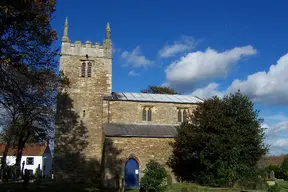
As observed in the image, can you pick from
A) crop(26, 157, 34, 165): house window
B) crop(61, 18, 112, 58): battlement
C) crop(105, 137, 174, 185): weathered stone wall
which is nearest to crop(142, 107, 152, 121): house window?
crop(105, 137, 174, 185): weathered stone wall

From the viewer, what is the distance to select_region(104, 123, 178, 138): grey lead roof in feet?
90.0

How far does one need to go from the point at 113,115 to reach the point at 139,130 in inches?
131

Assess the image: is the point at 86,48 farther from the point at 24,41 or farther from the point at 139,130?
the point at 24,41

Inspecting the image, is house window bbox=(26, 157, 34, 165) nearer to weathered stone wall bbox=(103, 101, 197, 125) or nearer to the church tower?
the church tower

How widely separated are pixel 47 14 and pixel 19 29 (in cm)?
135

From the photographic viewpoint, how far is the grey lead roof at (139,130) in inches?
1080

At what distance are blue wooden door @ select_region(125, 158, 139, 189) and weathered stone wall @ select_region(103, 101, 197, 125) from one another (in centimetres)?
496

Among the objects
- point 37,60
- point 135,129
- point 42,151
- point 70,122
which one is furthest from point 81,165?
point 42,151

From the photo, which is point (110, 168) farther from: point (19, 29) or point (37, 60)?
point (19, 29)

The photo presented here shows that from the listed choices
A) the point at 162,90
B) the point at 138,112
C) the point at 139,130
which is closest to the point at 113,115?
the point at 138,112

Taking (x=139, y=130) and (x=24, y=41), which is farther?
(x=139, y=130)

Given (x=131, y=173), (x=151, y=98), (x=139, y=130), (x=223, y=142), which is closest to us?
(x=223, y=142)

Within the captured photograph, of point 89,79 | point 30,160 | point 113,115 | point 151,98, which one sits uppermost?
point 89,79

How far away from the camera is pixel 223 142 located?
24516 mm
